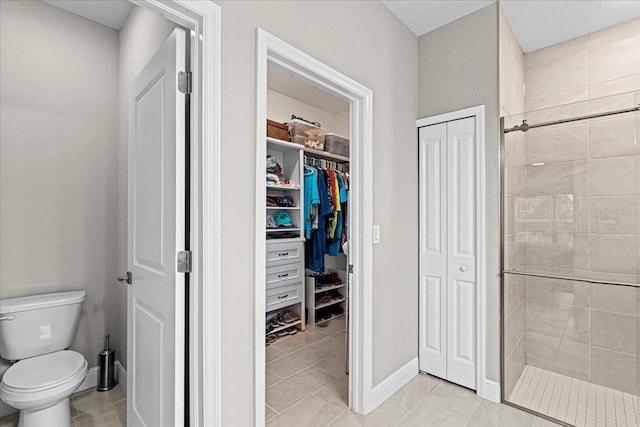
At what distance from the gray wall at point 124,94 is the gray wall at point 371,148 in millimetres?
699

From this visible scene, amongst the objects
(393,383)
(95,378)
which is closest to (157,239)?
(95,378)

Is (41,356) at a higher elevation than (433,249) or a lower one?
lower

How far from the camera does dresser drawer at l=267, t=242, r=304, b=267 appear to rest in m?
3.22

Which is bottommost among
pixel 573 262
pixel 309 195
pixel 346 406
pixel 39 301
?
pixel 346 406

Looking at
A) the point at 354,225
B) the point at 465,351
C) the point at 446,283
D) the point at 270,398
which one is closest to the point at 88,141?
the point at 354,225

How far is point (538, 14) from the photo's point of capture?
2.28 meters

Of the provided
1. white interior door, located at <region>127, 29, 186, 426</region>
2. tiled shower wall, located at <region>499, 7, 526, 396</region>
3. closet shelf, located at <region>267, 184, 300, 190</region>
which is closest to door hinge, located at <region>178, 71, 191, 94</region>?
white interior door, located at <region>127, 29, 186, 426</region>

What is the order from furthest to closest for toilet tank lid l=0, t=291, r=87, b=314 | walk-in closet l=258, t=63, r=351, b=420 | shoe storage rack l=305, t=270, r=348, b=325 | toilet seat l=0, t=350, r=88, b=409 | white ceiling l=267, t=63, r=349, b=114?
shoe storage rack l=305, t=270, r=348, b=325, white ceiling l=267, t=63, r=349, b=114, walk-in closet l=258, t=63, r=351, b=420, toilet tank lid l=0, t=291, r=87, b=314, toilet seat l=0, t=350, r=88, b=409

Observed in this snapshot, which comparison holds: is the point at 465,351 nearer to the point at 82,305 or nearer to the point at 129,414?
the point at 129,414

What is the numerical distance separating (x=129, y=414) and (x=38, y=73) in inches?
78.0

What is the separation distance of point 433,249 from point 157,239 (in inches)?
75.1

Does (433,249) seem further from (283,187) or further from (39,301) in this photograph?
(39,301)

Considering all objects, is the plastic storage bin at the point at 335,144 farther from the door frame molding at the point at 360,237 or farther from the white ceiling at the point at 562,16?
the white ceiling at the point at 562,16

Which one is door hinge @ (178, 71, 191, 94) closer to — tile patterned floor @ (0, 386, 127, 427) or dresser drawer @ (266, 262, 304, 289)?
tile patterned floor @ (0, 386, 127, 427)
